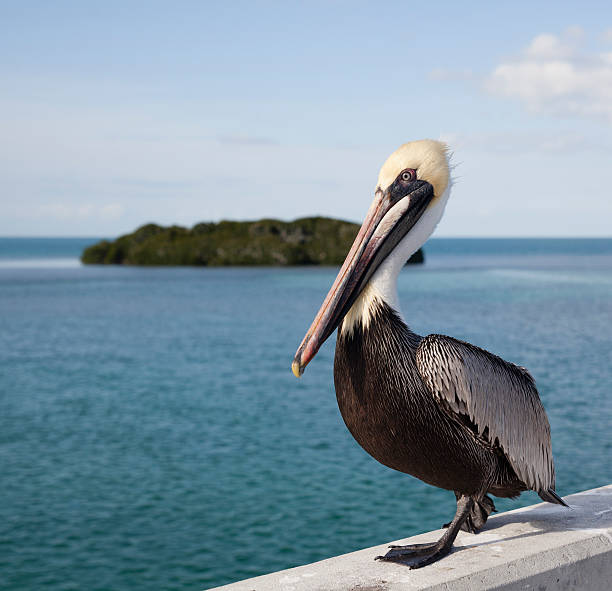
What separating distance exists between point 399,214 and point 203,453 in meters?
8.90

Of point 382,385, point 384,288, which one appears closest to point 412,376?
point 382,385

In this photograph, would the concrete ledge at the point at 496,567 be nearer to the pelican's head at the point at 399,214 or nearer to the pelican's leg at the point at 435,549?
the pelican's leg at the point at 435,549

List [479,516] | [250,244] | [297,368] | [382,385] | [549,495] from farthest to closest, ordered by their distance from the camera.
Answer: [250,244]
[479,516]
[549,495]
[382,385]
[297,368]

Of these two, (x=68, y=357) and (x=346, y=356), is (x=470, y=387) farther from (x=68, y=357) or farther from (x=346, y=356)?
(x=68, y=357)

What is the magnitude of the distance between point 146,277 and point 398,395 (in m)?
57.6

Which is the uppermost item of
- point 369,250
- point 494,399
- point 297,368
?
point 369,250

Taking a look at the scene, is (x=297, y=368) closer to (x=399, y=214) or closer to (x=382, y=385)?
(x=382, y=385)

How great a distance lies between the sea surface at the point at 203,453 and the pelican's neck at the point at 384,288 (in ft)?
16.6

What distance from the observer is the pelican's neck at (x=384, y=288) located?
117 inches

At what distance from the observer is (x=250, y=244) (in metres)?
71.7

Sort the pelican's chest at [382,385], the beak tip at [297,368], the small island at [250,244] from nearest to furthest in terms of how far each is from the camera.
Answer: the beak tip at [297,368], the pelican's chest at [382,385], the small island at [250,244]

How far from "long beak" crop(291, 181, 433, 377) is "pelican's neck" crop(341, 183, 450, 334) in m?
0.02

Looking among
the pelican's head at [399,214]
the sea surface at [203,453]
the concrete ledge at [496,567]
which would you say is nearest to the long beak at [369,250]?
the pelican's head at [399,214]

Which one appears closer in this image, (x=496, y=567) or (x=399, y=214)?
(x=496, y=567)
